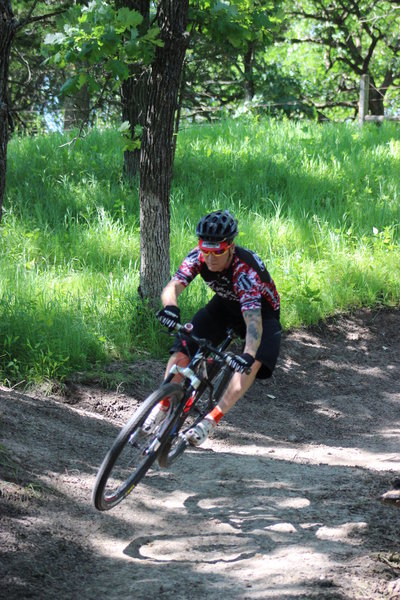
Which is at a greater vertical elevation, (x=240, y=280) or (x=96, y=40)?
(x=96, y=40)

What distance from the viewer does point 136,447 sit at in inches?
179

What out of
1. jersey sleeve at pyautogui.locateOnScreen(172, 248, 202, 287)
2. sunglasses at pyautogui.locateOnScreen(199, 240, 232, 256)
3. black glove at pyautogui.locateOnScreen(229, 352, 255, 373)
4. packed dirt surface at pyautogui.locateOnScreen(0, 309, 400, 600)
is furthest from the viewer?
jersey sleeve at pyautogui.locateOnScreen(172, 248, 202, 287)

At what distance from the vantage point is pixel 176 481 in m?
5.48

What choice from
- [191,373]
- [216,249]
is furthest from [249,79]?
[191,373]

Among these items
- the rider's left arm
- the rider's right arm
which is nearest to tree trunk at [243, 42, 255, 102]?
the rider's right arm

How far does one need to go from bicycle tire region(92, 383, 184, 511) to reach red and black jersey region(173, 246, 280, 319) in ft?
2.65

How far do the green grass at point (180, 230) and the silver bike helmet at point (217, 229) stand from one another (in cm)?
224

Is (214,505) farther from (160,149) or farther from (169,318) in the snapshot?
(160,149)

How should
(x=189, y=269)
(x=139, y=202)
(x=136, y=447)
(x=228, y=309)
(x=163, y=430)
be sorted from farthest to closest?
(x=139, y=202) < (x=228, y=309) < (x=189, y=269) < (x=163, y=430) < (x=136, y=447)

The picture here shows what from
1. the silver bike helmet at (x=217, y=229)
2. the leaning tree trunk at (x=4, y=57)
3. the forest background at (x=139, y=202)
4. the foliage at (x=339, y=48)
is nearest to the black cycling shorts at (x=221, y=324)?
the silver bike helmet at (x=217, y=229)

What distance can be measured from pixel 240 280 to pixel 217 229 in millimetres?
444

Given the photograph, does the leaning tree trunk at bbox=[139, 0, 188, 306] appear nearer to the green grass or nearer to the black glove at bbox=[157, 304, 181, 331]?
the green grass

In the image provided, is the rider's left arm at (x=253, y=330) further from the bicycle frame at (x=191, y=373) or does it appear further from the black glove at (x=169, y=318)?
the black glove at (x=169, y=318)

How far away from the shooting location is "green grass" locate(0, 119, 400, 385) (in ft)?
24.2
